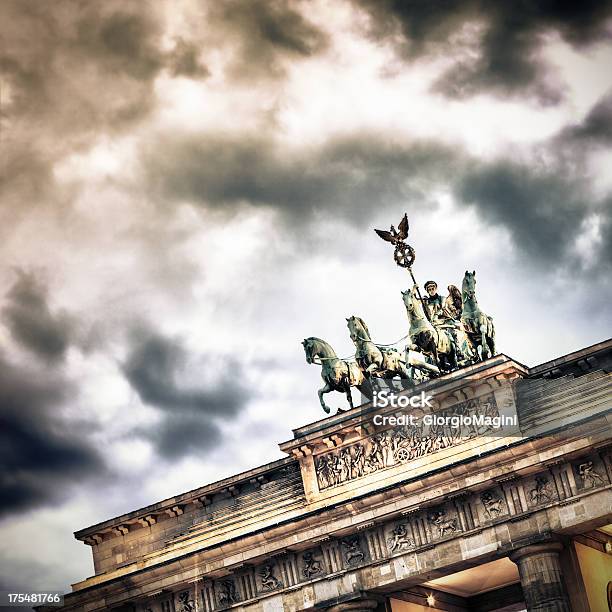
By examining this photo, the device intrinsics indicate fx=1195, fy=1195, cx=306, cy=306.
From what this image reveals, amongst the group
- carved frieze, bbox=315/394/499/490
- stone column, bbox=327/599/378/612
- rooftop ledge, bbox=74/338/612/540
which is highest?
rooftop ledge, bbox=74/338/612/540

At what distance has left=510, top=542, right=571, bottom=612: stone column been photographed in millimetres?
29438

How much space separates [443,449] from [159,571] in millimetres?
9536

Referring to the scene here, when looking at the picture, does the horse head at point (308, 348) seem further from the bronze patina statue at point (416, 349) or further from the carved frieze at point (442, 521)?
the carved frieze at point (442, 521)

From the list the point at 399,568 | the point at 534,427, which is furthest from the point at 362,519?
the point at 534,427

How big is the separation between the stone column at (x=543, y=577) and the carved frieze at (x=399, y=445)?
3783 millimetres

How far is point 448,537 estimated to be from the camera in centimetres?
3152

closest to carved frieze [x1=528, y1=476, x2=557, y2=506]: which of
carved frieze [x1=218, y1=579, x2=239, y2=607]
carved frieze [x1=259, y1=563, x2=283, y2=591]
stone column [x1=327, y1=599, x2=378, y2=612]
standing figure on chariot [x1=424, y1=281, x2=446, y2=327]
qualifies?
stone column [x1=327, y1=599, x2=378, y2=612]

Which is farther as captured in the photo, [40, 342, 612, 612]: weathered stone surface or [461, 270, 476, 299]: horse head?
[461, 270, 476, 299]: horse head

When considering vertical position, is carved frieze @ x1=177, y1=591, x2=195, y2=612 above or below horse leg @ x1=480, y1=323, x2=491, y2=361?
below

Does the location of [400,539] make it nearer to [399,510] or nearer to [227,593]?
[399,510]

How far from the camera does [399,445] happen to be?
111 feet

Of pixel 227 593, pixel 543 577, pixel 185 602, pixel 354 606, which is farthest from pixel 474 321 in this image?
pixel 185 602

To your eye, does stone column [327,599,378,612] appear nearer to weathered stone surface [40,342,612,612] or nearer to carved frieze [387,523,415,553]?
weathered stone surface [40,342,612,612]

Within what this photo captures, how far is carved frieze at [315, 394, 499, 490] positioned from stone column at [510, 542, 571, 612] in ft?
12.4
